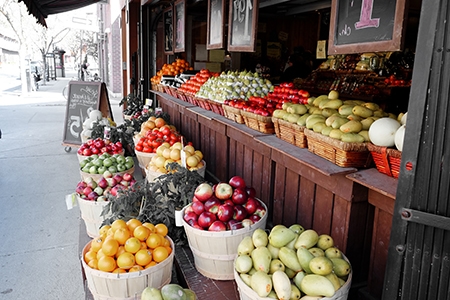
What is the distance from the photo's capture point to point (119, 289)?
2.24 metres

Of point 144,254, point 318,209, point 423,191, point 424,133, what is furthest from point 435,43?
point 144,254

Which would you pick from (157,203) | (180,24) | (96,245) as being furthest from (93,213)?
(180,24)

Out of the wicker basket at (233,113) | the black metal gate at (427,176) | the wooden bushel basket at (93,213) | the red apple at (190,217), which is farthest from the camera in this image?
the wicker basket at (233,113)

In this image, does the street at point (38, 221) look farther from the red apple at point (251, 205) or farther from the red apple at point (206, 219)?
the red apple at point (251, 205)

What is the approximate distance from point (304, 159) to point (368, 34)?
0.84 meters

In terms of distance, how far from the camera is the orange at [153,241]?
96.0 inches

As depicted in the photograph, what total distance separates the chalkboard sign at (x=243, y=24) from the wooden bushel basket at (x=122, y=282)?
7.40ft

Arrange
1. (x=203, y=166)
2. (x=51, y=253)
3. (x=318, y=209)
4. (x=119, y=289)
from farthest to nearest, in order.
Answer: (x=203, y=166)
(x=51, y=253)
(x=318, y=209)
(x=119, y=289)

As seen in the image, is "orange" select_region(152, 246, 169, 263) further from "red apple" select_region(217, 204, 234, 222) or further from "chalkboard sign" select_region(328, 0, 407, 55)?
"chalkboard sign" select_region(328, 0, 407, 55)

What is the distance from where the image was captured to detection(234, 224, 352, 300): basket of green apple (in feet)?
5.97

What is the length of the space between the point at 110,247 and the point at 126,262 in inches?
5.8

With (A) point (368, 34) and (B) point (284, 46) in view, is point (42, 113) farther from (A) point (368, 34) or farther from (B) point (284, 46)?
(A) point (368, 34)

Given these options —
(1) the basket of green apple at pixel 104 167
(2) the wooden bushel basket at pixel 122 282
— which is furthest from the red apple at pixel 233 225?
(1) the basket of green apple at pixel 104 167

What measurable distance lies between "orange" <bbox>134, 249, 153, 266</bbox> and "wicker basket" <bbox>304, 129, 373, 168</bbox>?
4.11ft
